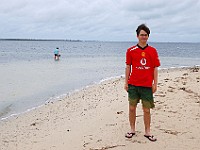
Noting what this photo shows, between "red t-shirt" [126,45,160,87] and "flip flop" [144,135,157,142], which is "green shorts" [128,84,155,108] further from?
"flip flop" [144,135,157,142]

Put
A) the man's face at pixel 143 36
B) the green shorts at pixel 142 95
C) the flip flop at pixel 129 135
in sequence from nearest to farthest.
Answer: the man's face at pixel 143 36, the green shorts at pixel 142 95, the flip flop at pixel 129 135

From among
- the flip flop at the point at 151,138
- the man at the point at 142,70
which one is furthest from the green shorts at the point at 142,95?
the flip flop at the point at 151,138

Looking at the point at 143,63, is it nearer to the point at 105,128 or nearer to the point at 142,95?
the point at 142,95

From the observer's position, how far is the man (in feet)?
14.2

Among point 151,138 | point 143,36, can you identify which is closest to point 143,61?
point 143,36

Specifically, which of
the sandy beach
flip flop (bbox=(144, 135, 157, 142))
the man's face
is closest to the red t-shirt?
the man's face

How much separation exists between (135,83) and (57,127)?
2.73 m

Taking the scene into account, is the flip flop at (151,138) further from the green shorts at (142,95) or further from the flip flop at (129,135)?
the green shorts at (142,95)

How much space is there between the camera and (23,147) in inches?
202

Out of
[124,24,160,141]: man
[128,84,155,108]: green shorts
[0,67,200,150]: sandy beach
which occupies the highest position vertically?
[124,24,160,141]: man

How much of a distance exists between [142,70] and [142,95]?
44 cm

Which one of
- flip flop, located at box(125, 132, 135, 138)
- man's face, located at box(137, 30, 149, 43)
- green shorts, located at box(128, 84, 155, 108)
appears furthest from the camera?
flip flop, located at box(125, 132, 135, 138)

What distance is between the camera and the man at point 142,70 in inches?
170

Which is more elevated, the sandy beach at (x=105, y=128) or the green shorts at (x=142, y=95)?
the green shorts at (x=142, y=95)
